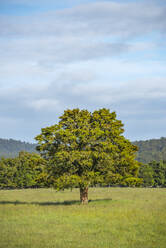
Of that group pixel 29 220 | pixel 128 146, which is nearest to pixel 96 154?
pixel 128 146

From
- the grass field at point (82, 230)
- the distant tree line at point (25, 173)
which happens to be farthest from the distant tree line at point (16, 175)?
the grass field at point (82, 230)

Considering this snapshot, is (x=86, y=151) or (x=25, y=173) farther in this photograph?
(x=25, y=173)

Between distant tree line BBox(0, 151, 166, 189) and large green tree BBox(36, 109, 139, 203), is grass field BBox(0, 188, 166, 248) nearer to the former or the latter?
large green tree BBox(36, 109, 139, 203)

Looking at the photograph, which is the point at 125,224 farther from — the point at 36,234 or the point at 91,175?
the point at 91,175

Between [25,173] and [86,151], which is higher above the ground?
[86,151]

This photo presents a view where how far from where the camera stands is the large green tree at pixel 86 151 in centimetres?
3544

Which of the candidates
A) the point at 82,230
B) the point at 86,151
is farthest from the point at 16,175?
the point at 82,230

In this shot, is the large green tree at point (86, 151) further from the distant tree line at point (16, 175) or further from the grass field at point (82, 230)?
the distant tree line at point (16, 175)

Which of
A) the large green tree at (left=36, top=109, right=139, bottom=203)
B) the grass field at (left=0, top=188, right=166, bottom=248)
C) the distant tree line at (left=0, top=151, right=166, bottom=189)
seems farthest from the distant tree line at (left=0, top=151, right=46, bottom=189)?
the grass field at (left=0, top=188, right=166, bottom=248)

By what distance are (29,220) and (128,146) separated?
18.5m

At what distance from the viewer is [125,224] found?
75.2 ft

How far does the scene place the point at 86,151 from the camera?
117 feet

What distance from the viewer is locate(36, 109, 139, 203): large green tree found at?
1395 inches

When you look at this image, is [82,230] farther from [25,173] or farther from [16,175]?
[16,175]
